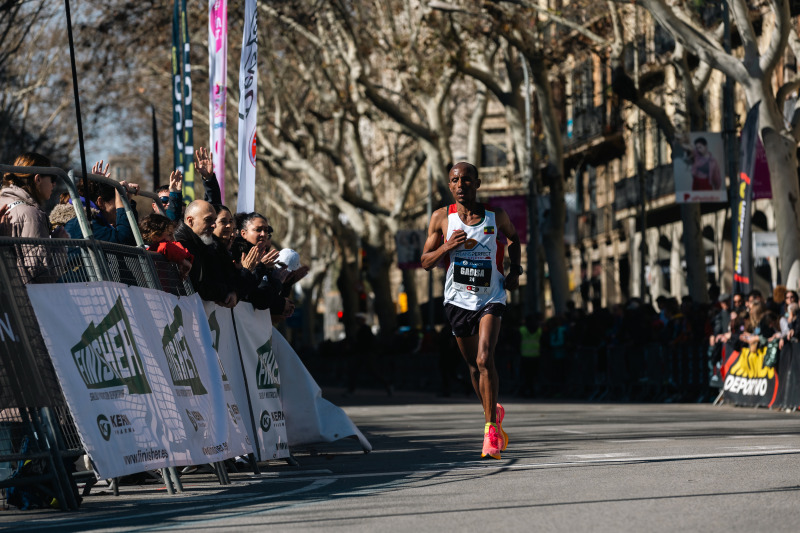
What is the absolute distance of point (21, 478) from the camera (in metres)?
7.86

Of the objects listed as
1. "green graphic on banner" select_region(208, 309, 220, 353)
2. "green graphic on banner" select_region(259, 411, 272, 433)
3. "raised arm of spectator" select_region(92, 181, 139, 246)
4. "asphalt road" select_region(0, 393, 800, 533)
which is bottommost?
"asphalt road" select_region(0, 393, 800, 533)

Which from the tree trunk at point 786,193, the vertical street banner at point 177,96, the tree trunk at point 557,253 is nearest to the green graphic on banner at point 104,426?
the vertical street banner at point 177,96

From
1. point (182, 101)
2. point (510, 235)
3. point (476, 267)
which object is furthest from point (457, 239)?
point (182, 101)

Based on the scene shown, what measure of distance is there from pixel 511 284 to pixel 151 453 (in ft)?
10.9

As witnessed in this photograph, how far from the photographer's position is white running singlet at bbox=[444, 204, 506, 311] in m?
10.8

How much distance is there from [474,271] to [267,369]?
5.16 feet

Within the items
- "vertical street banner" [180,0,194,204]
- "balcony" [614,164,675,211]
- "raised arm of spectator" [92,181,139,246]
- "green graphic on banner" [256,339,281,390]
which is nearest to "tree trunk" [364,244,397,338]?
"balcony" [614,164,675,211]

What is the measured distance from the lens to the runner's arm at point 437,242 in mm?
10672

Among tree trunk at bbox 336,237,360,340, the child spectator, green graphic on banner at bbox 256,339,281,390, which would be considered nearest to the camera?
the child spectator

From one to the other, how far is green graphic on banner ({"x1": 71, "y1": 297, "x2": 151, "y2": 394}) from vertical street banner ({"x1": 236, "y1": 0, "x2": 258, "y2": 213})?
5.74 metres

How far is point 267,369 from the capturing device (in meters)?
10.9

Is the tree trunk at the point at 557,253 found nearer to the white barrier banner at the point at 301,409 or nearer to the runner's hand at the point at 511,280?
the white barrier banner at the point at 301,409

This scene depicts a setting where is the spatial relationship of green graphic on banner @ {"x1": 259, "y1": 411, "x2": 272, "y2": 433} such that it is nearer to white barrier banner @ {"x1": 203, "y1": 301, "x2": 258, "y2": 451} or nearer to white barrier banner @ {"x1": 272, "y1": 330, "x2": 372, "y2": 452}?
white barrier banner @ {"x1": 203, "y1": 301, "x2": 258, "y2": 451}

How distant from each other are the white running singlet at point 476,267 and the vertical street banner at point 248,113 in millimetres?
3761
